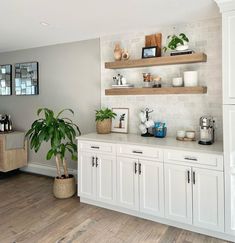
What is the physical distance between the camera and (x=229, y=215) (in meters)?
2.35

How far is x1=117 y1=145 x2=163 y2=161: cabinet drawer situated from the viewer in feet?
8.90

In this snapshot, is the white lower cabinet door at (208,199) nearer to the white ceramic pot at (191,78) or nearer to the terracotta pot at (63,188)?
the white ceramic pot at (191,78)

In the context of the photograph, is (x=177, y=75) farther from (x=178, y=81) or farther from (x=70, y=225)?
(x=70, y=225)

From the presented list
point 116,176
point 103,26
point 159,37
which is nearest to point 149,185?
point 116,176

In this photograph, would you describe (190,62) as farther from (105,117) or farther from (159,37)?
(105,117)

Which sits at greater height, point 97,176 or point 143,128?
point 143,128

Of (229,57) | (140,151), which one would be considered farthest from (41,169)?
(229,57)

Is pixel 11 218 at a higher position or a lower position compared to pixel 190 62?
lower

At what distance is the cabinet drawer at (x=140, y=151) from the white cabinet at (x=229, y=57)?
2.97ft

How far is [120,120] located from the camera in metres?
3.62

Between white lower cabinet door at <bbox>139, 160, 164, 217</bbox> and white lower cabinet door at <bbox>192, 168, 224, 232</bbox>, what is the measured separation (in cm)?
38

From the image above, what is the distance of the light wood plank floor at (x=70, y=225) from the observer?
247cm

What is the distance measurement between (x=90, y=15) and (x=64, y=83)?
5.43 ft

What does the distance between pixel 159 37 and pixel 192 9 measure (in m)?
0.66
